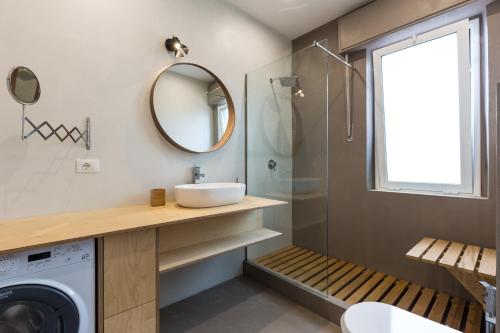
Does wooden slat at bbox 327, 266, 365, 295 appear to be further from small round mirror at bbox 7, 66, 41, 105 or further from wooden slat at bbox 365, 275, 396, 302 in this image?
small round mirror at bbox 7, 66, 41, 105

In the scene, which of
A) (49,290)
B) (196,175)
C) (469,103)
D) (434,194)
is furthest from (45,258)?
(469,103)

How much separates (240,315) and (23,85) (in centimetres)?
197

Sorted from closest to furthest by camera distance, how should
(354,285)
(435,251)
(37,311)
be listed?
(37,311), (435,251), (354,285)

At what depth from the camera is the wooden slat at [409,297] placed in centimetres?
169

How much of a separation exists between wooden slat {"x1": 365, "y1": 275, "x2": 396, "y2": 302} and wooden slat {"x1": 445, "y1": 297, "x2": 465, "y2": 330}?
1.29ft

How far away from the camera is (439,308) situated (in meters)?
1.64

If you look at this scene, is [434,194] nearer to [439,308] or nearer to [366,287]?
[439,308]

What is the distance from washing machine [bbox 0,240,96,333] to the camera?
2.86ft

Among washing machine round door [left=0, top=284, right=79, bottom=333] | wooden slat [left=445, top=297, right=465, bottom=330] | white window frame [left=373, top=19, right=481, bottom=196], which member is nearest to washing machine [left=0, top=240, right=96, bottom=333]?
washing machine round door [left=0, top=284, right=79, bottom=333]

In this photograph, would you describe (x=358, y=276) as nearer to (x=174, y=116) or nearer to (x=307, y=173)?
(x=307, y=173)

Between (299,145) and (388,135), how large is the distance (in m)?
0.83

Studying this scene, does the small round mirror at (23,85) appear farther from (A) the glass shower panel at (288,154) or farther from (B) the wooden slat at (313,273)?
(B) the wooden slat at (313,273)

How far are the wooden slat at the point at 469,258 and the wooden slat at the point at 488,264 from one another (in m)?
0.03

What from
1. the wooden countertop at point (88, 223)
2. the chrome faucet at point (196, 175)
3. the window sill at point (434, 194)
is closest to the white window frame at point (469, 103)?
the window sill at point (434, 194)
